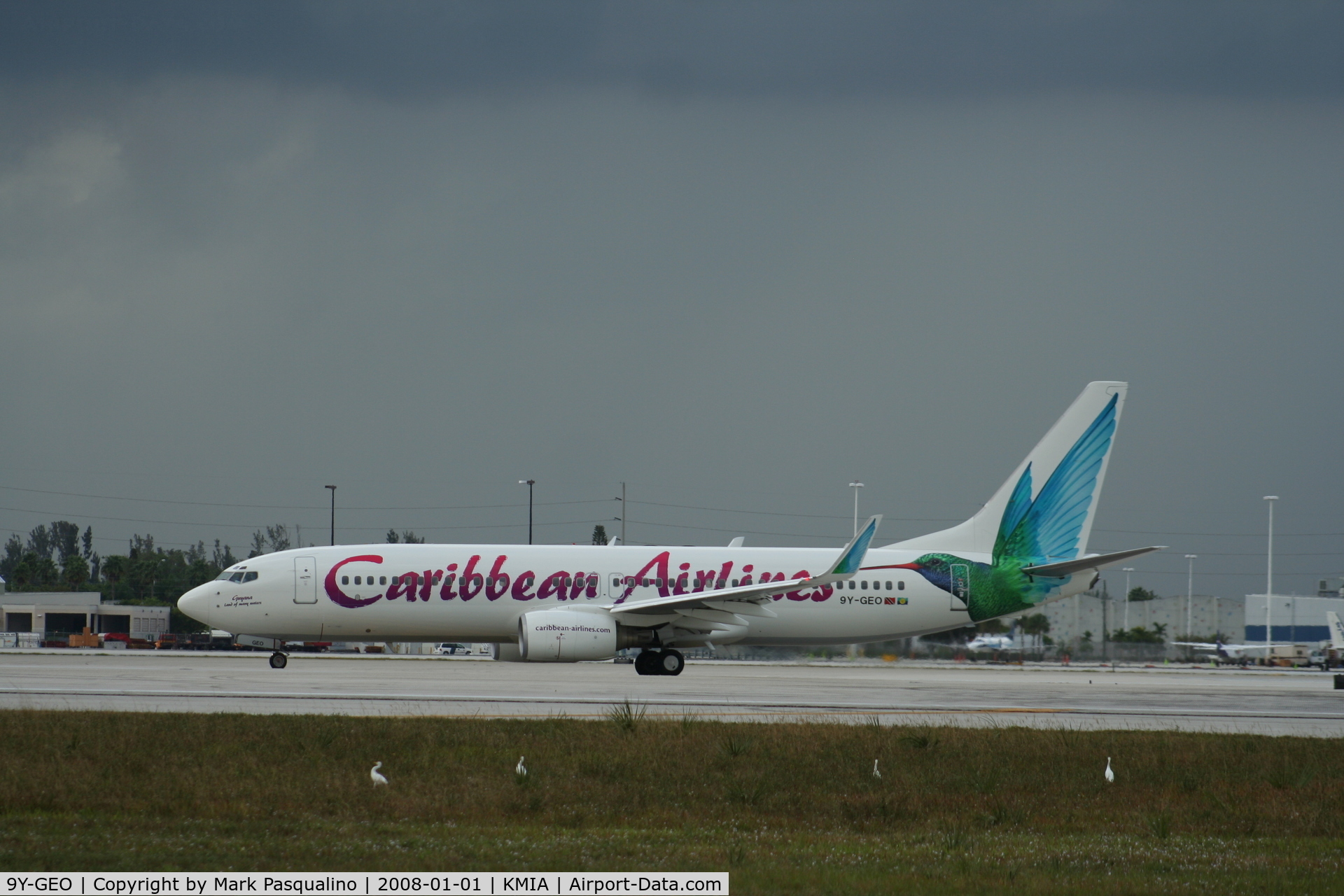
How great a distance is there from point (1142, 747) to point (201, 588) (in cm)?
2578

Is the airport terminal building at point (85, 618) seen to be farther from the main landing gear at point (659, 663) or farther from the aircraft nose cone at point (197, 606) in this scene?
the main landing gear at point (659, 663)

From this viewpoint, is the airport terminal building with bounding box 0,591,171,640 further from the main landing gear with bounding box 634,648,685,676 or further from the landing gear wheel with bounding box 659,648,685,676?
the landing gear wheel with bounding box 659,648,685,676

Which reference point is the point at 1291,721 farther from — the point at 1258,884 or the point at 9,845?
the point at 9,845

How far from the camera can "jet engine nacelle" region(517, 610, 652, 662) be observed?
1273 inches

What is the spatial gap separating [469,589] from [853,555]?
10.4 metres

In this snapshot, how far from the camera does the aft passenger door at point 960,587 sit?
36.6 metres

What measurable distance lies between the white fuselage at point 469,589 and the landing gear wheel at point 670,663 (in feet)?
4.38

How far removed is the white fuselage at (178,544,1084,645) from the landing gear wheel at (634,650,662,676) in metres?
1.40

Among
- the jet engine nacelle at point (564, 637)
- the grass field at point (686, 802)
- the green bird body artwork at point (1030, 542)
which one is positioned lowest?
the jet engine nacelle at point (564, 637)

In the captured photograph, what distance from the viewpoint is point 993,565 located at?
36.9 metres

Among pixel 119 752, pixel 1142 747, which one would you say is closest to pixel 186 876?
pixel 119 752
